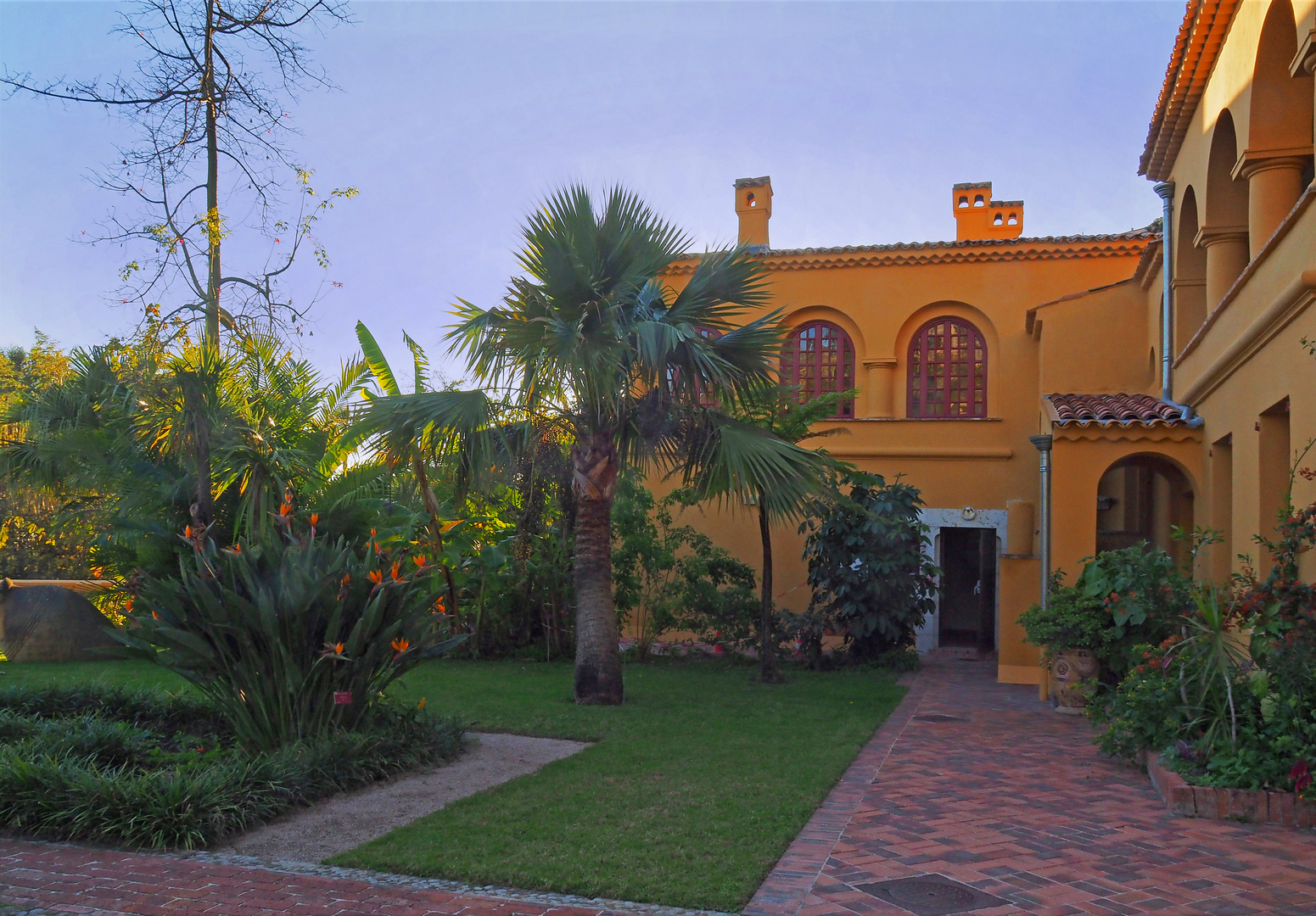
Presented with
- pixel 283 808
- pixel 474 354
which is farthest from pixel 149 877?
pixel 474 354

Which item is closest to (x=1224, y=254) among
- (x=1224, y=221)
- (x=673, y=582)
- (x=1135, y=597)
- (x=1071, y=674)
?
(x=1224, y=221)

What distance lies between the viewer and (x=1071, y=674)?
11164 mm

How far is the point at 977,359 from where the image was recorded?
741 inches

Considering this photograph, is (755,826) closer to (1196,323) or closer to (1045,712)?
(1045,712)

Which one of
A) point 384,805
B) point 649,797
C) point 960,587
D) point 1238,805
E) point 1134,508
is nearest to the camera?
point 1238,805

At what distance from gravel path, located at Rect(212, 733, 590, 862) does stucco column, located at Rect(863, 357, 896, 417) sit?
38.5ft

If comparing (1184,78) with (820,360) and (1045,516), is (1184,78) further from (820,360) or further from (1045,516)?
(820,360)

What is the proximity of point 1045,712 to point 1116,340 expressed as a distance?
7.21m

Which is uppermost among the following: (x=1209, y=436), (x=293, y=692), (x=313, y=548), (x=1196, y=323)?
(x=1196, y=323)

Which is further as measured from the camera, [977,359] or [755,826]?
[977,359]

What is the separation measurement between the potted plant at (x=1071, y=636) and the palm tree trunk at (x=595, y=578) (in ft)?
15.2

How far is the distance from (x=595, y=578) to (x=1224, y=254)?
7836 millimetres

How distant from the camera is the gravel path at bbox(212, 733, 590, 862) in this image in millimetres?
5773

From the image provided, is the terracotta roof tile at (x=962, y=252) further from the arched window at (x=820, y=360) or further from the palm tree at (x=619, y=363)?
the palm tree at (x=619, y=363)
